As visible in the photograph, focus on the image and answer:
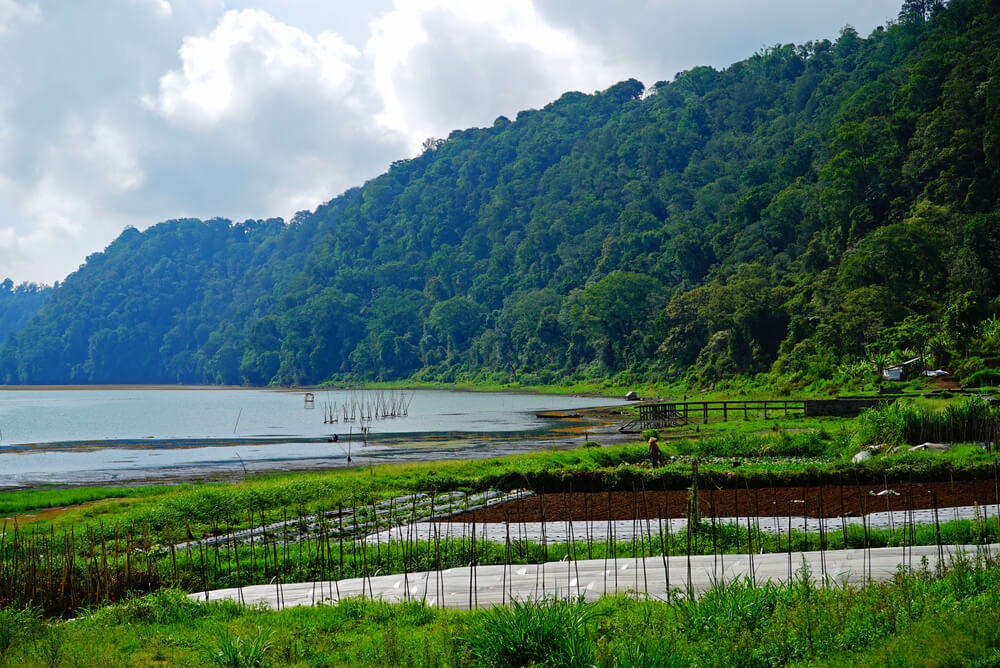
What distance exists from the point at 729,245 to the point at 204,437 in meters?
80.9

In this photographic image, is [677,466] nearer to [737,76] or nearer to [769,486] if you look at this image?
[769,486]

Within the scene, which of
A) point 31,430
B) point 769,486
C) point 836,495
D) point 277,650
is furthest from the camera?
point 31,430

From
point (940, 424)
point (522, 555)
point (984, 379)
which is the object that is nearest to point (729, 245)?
point (984, 379)

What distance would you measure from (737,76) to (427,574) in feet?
595

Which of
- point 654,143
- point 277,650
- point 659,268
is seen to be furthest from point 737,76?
point 277,650

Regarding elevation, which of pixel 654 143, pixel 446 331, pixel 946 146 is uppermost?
pixel 654 143

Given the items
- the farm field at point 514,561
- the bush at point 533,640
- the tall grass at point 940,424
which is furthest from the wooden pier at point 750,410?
the bush at point 533,640

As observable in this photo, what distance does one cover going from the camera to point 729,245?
10825cm

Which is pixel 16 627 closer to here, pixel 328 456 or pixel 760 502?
pixel 760 502

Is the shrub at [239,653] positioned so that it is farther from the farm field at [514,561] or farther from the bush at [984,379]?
the bush at [984,379]

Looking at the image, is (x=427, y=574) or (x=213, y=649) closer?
(x=213, y=649)

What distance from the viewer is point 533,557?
1285 centimetres

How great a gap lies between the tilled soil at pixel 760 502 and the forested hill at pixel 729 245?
28.4 meters

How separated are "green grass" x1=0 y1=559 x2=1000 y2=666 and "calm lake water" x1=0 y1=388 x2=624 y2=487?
2737 cm
